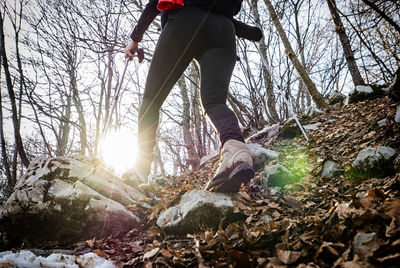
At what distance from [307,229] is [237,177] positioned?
0.50 m

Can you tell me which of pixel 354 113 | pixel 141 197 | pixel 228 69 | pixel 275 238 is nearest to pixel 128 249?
pixel 141 197

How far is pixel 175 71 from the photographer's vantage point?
1.63 m

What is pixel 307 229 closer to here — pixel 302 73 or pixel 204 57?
pixel 204 57

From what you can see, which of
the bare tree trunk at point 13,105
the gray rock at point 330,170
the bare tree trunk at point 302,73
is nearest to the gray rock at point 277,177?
the gray rock at point 330,170

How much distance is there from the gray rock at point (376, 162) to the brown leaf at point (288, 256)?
1195 millimetres

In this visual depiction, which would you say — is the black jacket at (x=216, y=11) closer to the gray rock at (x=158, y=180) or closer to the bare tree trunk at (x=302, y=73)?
the gray rock at (x=158, y=180)

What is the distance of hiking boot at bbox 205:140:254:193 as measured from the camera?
128 cm

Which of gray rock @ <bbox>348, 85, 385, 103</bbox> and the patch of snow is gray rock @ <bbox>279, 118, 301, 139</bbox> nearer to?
gray rock @ <bbox>348, 85, 385, 103</bbox>

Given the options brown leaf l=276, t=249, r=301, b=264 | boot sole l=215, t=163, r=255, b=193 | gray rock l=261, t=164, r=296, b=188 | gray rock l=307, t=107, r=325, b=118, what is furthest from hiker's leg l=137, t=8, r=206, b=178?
gray rock l=307, t=107, r=325, b=118

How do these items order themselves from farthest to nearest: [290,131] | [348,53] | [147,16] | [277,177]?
[348,53] < [290,131] < [277,177] < [147,16]

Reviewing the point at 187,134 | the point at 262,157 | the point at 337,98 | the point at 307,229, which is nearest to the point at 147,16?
the point at 307,229

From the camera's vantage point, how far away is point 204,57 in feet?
5.22

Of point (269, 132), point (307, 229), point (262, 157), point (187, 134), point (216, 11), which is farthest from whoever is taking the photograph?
point (187, 134)

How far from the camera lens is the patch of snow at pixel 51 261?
958 millimetres
